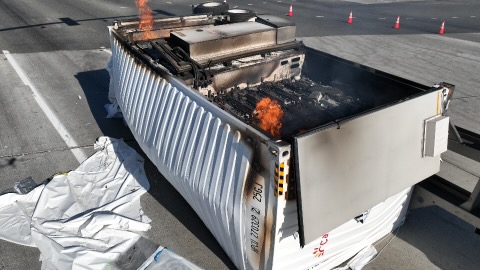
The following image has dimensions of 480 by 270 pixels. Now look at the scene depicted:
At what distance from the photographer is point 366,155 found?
3404 millimetres

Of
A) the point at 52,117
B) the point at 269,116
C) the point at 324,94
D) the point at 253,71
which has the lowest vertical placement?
the point at 52,117

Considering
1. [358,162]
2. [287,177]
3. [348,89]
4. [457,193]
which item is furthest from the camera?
[348,89]

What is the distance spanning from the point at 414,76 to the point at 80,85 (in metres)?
9.61

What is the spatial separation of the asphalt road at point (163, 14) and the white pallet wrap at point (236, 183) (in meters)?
0.62

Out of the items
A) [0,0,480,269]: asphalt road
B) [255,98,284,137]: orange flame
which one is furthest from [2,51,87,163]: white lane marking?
[255,98,284,137]: orange flame

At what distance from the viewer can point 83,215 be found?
506 cm

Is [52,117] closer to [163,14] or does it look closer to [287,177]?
[287,177]

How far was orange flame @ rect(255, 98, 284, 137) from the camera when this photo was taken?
171 inches

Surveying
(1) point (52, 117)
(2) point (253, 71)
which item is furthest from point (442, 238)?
(1) point (52, 117)

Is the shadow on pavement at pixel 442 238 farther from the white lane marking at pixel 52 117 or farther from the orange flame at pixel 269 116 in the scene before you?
the white lane marking at pixel 52 117

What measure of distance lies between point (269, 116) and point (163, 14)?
15686 millimetres

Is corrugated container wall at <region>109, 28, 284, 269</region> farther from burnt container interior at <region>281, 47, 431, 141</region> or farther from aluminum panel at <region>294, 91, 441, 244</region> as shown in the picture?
burnt container interior at <region>281, 47, 431, 141</region>

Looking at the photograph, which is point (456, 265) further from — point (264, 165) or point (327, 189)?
point (264, 165)

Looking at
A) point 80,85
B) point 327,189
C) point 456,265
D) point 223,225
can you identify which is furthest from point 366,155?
point 80,85
